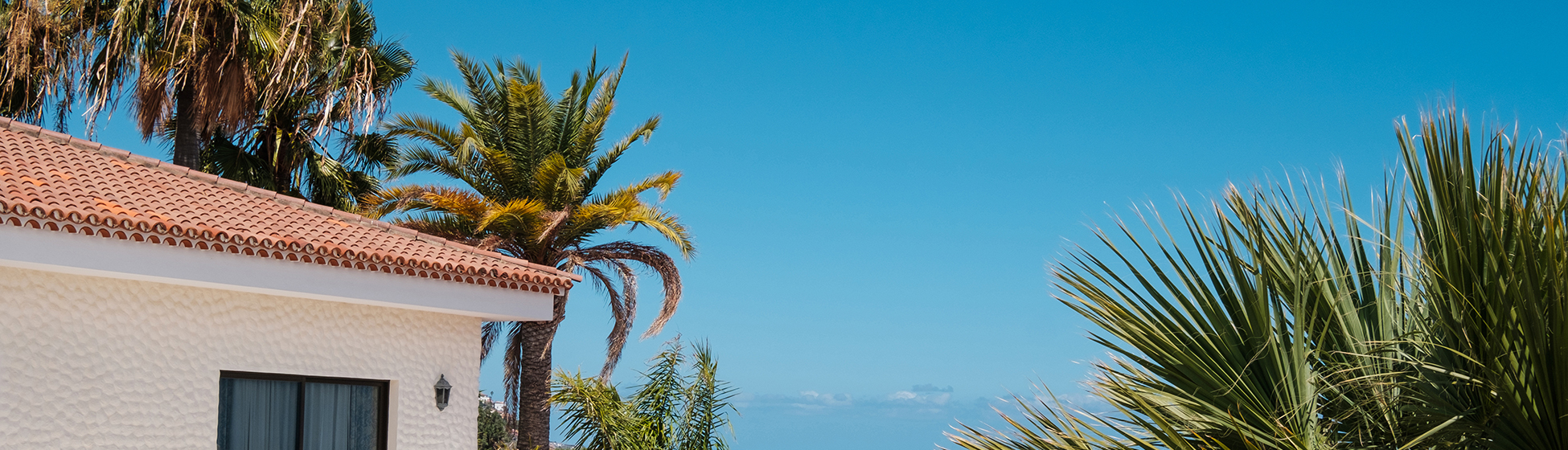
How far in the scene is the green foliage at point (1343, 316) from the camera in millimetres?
4152

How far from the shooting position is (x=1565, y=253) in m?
4.06

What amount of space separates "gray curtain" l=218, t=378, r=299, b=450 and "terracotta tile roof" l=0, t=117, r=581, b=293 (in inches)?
43.0

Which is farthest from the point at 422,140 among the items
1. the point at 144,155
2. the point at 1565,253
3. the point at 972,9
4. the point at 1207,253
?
the point at 972,9

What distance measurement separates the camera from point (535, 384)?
19.6m

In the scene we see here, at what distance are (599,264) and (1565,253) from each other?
17535 mm

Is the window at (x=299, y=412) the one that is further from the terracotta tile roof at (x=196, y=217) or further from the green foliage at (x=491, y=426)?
the green foliage at (x=491, y=426)

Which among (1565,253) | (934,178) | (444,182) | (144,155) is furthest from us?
(934,178)

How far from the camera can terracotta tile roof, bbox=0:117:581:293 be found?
7988 mm

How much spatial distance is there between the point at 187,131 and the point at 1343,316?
16489mm

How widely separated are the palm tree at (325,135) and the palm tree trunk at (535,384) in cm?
409

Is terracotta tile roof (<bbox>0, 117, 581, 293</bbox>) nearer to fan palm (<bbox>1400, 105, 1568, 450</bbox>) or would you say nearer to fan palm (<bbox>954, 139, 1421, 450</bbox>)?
fan palm (<bbox>954, 139, 1421, 450</bbox>)

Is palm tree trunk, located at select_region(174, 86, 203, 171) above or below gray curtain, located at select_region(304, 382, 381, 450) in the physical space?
above

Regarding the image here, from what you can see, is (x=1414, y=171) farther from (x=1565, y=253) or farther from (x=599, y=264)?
(x=599, y=264)

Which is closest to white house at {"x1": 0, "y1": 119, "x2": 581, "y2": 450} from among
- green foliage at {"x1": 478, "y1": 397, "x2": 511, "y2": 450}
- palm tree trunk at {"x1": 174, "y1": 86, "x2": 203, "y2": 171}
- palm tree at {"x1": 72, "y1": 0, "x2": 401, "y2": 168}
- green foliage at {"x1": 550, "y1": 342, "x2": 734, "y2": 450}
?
green foliage at {"x1": 550, "y1": 342, "x2": 734, "y2": 450}
